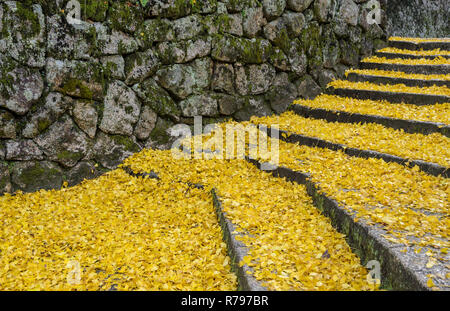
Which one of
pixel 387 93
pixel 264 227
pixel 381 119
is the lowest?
pixel 264 227

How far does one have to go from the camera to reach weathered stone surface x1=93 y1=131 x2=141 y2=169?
4.93 metres

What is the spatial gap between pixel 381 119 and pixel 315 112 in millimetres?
1227

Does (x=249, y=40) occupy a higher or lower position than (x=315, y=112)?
higher

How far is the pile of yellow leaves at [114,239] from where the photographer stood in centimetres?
283

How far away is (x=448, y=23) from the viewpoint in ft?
33.9

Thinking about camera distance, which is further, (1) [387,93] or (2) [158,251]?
(1) [387,93]

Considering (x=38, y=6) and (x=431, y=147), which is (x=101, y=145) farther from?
(x=431, y=147)

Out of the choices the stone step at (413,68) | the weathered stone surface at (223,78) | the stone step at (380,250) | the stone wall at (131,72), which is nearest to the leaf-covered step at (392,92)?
the stone wall at (131,72)

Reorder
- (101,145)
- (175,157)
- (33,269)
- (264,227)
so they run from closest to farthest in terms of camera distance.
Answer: (33,269)
(264,227)
(101,145)
(175,157)

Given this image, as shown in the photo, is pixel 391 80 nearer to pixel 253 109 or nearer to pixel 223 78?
pixel 253 109

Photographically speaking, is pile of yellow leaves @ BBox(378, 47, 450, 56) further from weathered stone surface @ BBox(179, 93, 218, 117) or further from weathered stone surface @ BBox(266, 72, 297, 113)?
weathered stone surface @ BBox(179, 93, 218, 117)
